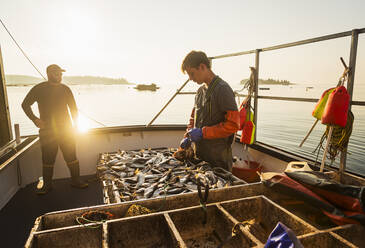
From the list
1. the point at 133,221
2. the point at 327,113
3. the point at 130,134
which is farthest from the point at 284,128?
the point at 133,221

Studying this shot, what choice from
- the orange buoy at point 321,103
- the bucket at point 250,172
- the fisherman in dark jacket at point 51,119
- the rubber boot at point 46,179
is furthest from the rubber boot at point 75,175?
the orange buoy at point 321,103

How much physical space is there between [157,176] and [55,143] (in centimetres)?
296

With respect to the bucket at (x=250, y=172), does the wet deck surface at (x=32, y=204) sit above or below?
below

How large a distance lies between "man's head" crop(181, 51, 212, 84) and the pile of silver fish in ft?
4.60

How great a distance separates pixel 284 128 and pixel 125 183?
26417 millimetres

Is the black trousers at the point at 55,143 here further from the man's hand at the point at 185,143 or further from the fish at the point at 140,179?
the man's hand at the point at 185,143

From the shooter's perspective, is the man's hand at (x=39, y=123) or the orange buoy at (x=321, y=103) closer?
the orange buoy at (x=321, y=103)

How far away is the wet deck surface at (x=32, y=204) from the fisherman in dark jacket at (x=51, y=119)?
0.28 metres

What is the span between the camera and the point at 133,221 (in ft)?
5.81

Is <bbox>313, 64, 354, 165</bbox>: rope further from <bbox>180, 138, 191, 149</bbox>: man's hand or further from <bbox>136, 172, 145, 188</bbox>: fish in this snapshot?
<bbox>136, 172, 145, 188</bbox>: fish

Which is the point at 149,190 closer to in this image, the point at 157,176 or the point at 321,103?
the point at 157,176

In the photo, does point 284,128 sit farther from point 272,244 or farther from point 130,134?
point 272,244

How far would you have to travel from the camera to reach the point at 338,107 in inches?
108

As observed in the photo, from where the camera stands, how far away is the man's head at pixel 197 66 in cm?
354
